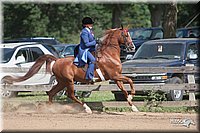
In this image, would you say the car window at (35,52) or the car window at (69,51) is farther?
the car window at (69,51)

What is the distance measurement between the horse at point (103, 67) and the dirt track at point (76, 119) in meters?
0.42

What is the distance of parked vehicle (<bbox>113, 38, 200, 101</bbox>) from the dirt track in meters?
1.94

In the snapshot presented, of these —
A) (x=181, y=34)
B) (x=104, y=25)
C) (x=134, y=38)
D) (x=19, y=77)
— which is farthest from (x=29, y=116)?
(x=104, y=25)

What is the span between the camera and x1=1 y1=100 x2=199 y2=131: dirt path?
11578mm

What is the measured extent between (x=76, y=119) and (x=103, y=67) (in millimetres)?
1887

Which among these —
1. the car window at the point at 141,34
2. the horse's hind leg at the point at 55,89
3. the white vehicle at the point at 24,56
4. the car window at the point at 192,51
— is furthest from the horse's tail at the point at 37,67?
the car window at the point at 141,34

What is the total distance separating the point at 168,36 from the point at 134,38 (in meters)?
4.69

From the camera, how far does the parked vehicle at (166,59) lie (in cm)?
1620

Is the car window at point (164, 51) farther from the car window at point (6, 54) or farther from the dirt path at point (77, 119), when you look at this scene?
the car window at point (6, 54)

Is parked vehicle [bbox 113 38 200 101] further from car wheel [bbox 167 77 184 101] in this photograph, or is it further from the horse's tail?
the horse's tail

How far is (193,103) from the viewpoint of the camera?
14.3 meters

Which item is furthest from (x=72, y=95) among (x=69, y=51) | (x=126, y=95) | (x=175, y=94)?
(x=69, y=51)

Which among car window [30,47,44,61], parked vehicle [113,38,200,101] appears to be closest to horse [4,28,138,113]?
parked vehicle [113,38,200,101]

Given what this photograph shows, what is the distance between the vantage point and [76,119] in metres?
13.0
